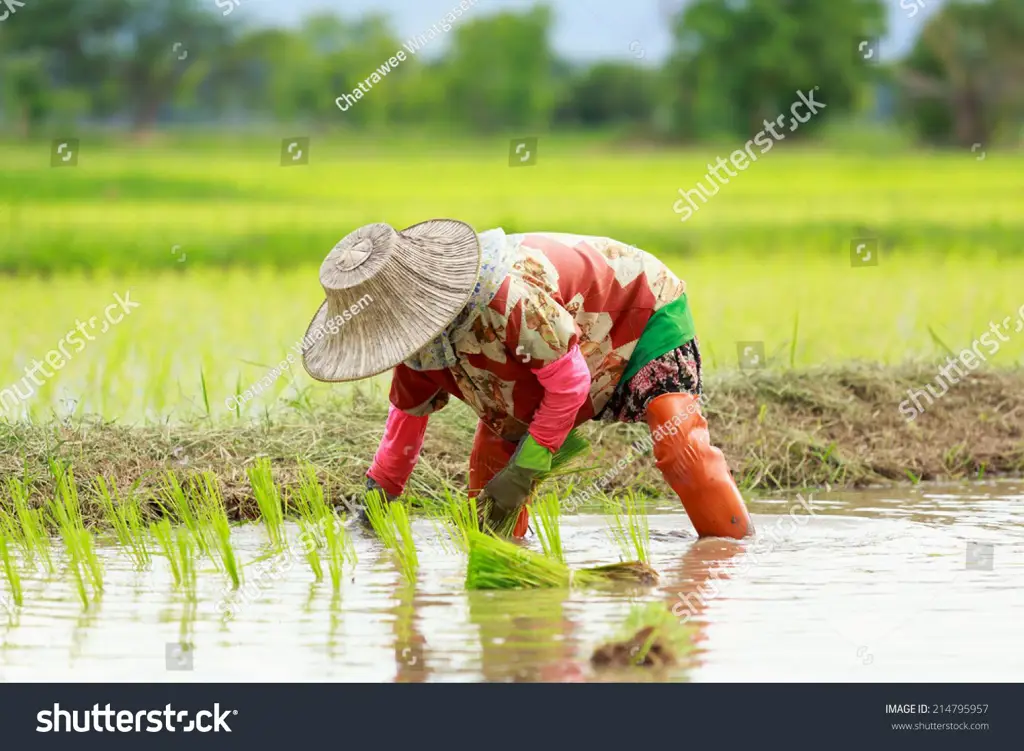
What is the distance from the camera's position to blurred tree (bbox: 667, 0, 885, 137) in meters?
32.0

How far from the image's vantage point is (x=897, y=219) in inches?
618

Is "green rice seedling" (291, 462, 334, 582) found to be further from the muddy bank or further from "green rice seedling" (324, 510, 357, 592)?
the muddy bank

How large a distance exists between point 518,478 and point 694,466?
57cm

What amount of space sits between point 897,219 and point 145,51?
652 inches

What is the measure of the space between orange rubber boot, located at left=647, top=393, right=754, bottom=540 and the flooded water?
73mm

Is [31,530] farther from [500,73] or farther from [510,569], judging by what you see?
[500,73]

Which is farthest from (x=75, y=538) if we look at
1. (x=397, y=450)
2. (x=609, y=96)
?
(x=609, y=96)

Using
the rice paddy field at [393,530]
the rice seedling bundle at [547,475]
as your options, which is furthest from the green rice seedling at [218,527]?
the rice seedling bundle at [547,475]

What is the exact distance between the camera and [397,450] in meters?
4.99

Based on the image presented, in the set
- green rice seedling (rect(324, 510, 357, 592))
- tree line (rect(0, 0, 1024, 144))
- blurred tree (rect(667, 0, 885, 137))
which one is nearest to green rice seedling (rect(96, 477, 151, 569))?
green rice seedling (rect(324, 510, 357, 592))

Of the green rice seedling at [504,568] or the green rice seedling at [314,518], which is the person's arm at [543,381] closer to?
the green rice seedling at [504,568]

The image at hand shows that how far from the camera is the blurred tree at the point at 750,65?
31953mm

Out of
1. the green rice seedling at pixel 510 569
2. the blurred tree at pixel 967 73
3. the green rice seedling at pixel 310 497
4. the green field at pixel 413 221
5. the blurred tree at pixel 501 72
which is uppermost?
the blurred tree at pixel 501 72

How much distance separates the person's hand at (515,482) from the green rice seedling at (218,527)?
76 centimetres
